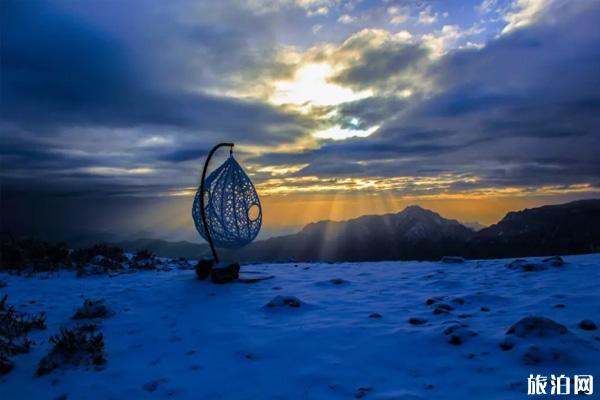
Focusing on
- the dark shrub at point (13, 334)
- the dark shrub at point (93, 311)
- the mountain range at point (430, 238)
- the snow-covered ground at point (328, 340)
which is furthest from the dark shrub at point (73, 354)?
the mountain range at point (430, 238)

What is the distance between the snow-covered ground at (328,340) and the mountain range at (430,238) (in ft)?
192

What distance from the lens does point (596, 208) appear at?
100m

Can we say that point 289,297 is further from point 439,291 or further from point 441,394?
point 441,394

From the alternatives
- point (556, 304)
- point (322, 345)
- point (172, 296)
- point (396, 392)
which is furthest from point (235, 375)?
point (556, 304)

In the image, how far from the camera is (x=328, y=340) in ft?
18.4

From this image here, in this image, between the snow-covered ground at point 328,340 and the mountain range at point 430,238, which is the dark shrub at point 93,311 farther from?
the mountain range at point 430,238

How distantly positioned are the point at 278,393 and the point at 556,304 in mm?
5224

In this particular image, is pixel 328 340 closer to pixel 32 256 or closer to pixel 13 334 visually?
pixel 13 334

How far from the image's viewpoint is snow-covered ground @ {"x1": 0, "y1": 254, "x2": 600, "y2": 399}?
432 cm

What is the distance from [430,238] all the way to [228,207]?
132186mm

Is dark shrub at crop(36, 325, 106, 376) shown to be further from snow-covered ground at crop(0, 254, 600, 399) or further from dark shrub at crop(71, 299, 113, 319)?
dark shrub at crop(71, 299, 113, 319)

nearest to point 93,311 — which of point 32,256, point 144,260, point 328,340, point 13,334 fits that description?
point 13,334

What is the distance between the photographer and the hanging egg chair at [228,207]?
1155cm

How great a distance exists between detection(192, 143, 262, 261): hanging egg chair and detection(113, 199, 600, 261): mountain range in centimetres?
5514
